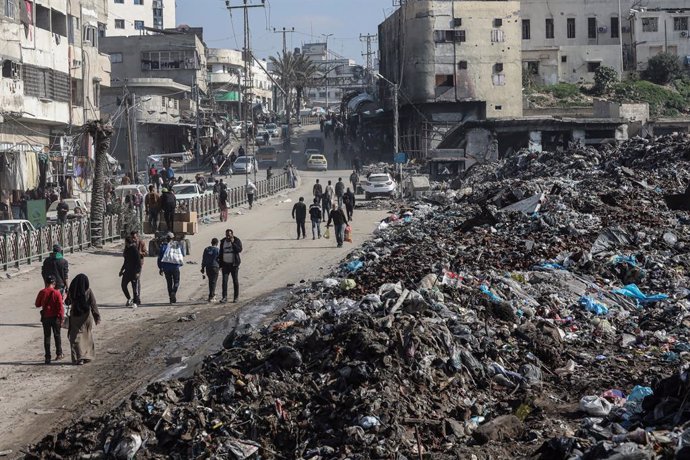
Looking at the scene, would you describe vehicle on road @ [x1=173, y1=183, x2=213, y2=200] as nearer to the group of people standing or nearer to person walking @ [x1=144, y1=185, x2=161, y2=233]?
the group of people standing

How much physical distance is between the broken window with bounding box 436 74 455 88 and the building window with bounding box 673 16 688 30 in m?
23.3

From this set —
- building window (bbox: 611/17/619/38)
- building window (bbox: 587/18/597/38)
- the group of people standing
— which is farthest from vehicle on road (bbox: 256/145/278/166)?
the group of people standing

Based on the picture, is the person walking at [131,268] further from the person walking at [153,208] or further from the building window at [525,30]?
the building window at [525,30]

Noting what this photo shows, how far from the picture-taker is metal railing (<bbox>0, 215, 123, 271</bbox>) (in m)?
24.0

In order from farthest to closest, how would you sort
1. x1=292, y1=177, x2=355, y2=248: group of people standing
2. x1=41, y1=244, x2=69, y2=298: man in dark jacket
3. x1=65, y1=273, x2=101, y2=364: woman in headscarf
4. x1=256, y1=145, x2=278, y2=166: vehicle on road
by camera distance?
x1=256, y1=145, x2=278, y2=166: vehicle on road, x1=292, y1=177, x2=355, y2=248: group of people standing, x1=41, y1=244, x2=69, y2=298: man in dark jacket, x1=65, y1=273, x2=101, y2=364: woman in headscarf

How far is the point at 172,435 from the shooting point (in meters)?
A: 10.3

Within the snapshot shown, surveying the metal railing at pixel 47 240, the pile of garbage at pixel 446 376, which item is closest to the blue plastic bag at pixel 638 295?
the pile of garbage at pixel 446 376

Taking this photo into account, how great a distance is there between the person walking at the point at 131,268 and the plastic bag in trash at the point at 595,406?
11.0 meters

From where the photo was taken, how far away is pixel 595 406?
1075 cm

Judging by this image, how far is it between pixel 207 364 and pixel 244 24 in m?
47.0

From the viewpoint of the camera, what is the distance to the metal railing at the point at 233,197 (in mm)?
37219

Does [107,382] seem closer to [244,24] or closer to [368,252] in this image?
[368,252]

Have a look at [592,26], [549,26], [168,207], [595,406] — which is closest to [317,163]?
[549,26]

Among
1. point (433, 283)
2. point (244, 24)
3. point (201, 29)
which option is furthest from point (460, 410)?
point (201, 29)
